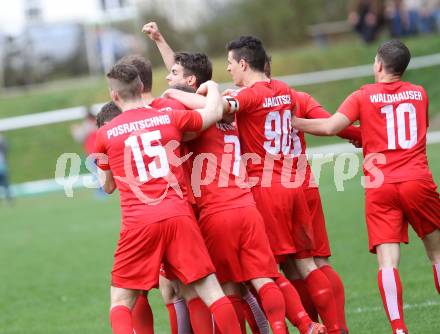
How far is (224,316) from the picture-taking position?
622cm

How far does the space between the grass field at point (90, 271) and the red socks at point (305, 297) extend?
474 mm

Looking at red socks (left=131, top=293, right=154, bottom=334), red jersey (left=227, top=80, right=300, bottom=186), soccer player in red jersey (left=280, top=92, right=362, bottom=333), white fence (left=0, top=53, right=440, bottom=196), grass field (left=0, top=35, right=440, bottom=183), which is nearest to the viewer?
red socks (left=131, top=293, right=154, bottom=334)

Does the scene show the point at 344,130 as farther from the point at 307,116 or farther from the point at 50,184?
the point at 50,184

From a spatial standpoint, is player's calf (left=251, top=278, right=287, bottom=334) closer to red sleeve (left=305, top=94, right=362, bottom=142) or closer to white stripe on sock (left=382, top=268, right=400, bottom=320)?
white stripe on sock (left=382, top=268, right=400, bottom=320)

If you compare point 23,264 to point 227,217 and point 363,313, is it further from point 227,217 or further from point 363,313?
point 227,217

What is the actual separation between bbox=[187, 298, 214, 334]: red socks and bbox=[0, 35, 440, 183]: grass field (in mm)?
19028

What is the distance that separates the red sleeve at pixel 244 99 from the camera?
6.76 m

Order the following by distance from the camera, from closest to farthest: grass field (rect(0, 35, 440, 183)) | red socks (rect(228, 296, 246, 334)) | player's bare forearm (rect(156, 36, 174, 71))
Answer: red socks (rect(228, 296, 246, 334)), player's bare forearm (rect(156, 36, 174, 71)), grass field (rect(0, 35, 440, 183))

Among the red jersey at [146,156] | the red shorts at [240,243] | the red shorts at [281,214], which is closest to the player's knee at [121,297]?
the red jersey at [146,156]

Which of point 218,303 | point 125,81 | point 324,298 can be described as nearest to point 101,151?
point 125,81

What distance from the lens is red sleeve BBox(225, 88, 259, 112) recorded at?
6758mm

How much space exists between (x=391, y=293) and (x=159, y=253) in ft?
5.88

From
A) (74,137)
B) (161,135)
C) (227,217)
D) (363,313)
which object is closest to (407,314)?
(363,313)

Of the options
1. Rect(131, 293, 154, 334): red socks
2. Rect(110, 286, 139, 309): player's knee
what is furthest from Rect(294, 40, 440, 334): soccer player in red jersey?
Rect(110, 286, 139, 309): player's knee
